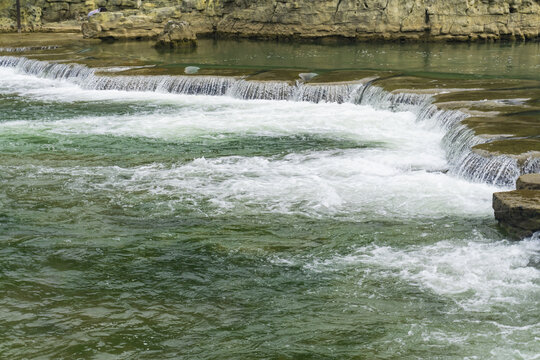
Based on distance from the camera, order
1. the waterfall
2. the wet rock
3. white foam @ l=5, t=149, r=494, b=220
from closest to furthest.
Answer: white foam @ l=5, t=149, r=494, b=220 → the waterfall → the wet rock

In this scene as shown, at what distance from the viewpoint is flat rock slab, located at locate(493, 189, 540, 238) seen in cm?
756

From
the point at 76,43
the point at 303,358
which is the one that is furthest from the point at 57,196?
the point at 76,43

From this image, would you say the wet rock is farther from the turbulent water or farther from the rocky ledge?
the rocky ledge

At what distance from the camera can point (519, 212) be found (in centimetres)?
762

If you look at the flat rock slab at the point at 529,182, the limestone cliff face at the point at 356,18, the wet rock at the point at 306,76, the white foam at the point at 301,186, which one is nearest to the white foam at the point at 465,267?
the flat rock slab at the point at 529,182

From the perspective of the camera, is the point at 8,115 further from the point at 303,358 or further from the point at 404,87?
the point at 303,358

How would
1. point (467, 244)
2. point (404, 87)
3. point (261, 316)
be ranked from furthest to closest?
point (404, 87)
point (467, 244)
point (261, 316)

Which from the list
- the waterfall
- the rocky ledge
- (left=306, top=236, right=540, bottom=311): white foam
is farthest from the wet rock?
(left=306, top=236, right=540, bottom=311): white foam

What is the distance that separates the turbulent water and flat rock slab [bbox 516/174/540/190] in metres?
0.49

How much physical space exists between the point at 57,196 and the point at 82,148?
2938mm

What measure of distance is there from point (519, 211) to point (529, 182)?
2.33 feet

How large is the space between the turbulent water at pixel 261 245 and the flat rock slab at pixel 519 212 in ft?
0.62

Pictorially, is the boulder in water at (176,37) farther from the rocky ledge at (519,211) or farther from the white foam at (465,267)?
the white foam at (465,267)

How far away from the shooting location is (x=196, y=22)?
102ft
